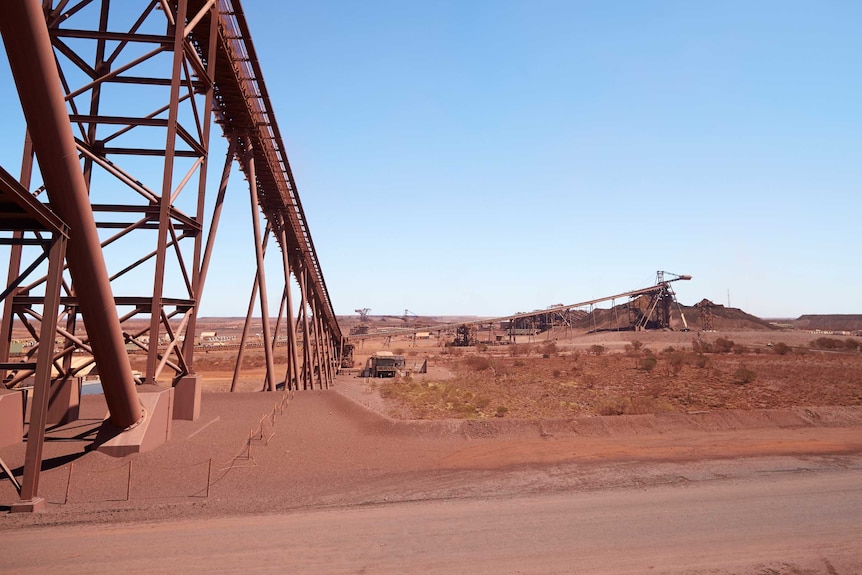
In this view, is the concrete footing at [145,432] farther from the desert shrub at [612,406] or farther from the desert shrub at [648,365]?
the desert shrub at [648,365]

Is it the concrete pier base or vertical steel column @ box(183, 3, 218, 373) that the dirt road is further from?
vertical steel column @ box(183, 3, 218, 373)

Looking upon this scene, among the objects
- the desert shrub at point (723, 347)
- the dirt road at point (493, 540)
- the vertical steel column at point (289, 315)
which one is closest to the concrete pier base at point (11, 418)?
the dirt road at point (493, 540)

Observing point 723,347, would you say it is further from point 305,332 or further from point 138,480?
point 138,480

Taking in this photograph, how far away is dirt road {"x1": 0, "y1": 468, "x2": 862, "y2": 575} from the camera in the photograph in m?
7.31

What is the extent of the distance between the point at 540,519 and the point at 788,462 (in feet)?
28.8

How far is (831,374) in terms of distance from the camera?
36281 mm

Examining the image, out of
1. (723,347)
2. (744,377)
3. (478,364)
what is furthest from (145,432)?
(723,347)

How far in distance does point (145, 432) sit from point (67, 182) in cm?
602

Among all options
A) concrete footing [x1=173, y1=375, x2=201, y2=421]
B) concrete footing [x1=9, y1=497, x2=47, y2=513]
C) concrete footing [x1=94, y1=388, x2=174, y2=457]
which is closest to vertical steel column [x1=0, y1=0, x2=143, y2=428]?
concrete footing [x1=94, y1=388, x2=174, y2=457]

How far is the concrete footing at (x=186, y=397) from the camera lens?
14.6m

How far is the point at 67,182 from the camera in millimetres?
9109

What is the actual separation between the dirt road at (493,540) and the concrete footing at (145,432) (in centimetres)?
310

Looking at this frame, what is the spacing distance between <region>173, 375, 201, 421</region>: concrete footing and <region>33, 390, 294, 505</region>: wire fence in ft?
8.54

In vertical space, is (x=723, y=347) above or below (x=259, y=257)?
below
